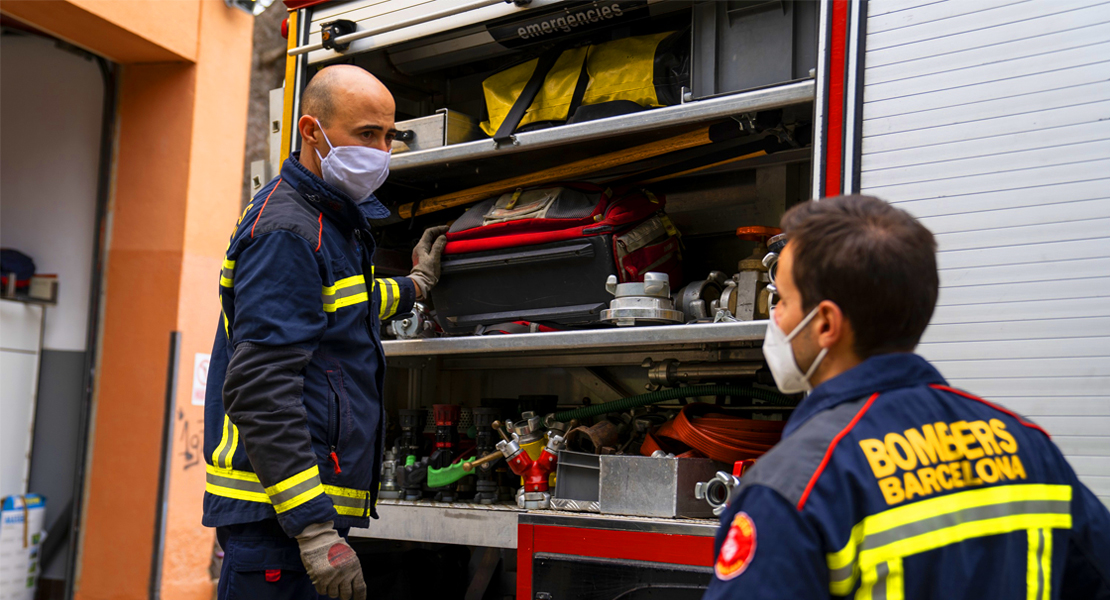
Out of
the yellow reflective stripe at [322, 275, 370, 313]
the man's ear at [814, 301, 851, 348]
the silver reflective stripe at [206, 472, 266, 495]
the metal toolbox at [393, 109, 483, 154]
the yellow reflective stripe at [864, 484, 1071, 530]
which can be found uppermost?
the metal toolbox at [393, 109, 483, 154]

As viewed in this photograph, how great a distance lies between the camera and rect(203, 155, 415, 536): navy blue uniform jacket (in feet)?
6.49

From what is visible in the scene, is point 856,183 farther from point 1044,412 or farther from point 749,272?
point 1044,412

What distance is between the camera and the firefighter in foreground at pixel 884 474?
97 centimetres

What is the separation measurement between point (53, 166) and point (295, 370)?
16.0ft

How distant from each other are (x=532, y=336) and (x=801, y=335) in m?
1.66

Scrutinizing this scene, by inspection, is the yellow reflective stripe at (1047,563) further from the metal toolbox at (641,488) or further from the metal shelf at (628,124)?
the metal shelf at (628,124)

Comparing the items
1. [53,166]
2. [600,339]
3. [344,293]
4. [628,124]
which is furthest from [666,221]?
[53,166]

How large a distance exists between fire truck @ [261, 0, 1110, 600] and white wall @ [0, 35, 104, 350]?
2.97m

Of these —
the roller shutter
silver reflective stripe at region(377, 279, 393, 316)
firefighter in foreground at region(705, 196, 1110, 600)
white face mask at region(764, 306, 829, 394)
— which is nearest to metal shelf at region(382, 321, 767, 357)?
silver reflective stripe at region(377, 279, 393, 316)

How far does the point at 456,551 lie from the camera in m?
3.94

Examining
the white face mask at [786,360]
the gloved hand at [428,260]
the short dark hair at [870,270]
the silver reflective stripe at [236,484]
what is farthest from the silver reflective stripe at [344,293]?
the short dark hair at [870,270]

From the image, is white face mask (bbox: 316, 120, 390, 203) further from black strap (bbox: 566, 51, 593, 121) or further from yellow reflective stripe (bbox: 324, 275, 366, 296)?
black strap (bbox: 566, 51, 593, 121)

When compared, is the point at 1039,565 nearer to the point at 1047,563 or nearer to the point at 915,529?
the point at 1047,563

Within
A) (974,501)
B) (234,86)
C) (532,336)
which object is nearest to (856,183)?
(532,336)
